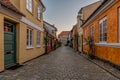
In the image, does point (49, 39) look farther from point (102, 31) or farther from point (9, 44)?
point (9, 44)

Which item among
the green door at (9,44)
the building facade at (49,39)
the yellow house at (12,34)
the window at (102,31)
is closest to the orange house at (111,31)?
the window at (102,31)

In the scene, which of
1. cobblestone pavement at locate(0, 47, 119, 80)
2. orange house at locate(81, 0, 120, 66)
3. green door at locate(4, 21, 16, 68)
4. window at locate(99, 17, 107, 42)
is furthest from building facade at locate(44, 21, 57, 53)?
cobblestone pavement at locate(0, 47, 119, 80)

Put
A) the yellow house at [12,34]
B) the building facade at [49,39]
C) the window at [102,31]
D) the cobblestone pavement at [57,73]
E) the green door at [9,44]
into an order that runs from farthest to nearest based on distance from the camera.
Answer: the building facade at [49,39], the window at [102,31], the green door at [9,44], the yellow house at [12,34], the cobblestone pavement at [57,73]

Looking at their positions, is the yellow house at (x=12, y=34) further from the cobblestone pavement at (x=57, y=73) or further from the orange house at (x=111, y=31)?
the orange house at (x=111, y=31)

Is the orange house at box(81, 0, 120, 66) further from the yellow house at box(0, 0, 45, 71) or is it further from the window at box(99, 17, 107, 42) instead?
the yellow house at box(0, 0, 45, 71)

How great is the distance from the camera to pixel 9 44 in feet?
33.4

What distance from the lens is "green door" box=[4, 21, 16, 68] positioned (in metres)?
9.74

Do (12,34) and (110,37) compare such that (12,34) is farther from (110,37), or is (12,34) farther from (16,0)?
(110,37)

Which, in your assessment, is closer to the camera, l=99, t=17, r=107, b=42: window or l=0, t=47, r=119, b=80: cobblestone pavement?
l=0, t=47, r=119, b=80: cobblestone pavement

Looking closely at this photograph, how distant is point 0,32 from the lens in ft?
27.8

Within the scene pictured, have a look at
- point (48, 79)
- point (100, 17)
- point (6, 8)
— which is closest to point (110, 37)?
point (100, 17)

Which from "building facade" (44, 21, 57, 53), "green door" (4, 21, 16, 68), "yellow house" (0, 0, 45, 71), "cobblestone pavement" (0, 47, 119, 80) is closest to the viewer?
"cobblestone pavement" (0, 47, 119, 80)

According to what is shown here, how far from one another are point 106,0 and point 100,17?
3.04 metres

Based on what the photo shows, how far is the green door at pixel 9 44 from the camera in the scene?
9736 mm
